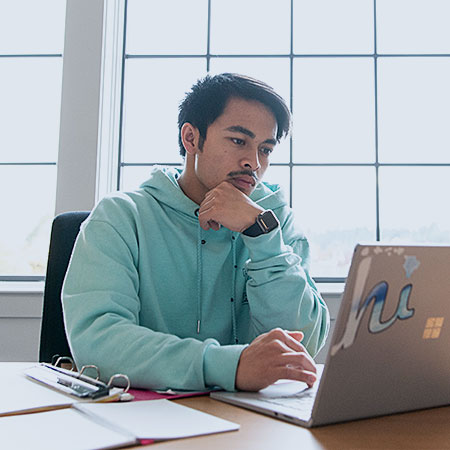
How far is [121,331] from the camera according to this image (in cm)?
96

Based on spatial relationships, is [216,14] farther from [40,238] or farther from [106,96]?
[40,238]

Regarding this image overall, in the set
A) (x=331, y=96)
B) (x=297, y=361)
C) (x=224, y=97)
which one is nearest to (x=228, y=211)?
(x=224, y=97)

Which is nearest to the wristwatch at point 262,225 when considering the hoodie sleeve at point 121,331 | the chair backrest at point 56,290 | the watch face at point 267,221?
the watch face at point 267,221

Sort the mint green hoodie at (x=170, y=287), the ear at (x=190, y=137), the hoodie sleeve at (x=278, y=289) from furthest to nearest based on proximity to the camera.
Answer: the ear at (x=190, y=137) < the hoodie sleeve at (x=278, y=289) < the mint green hoodie at (x=170, y=287)

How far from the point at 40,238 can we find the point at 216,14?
3.83 ft

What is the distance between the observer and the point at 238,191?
1.32m

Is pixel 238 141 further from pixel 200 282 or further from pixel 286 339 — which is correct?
pixel 286 339

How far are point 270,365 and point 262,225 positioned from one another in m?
0.44

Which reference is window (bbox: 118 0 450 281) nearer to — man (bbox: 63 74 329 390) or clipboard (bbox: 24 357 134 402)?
man (bbox: 63 74 329 390)

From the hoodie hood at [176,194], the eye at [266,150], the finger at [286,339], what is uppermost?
the eye at [266,150]

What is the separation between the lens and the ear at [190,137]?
1.50 meters

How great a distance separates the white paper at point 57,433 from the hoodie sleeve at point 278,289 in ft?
1.95

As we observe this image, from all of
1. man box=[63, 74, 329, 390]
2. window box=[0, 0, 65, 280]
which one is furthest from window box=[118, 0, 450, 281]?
man box=[63, 74, 329, 390]

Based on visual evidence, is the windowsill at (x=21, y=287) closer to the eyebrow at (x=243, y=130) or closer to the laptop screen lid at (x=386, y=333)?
the eyebrow at (x=243, y=130)
